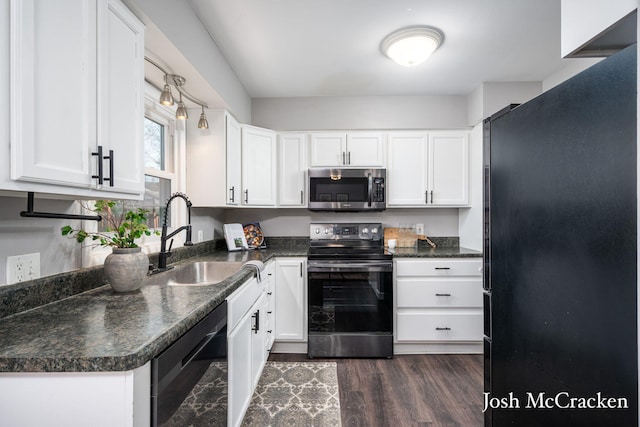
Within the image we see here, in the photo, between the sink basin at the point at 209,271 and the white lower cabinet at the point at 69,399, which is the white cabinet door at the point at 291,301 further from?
the white lower cabinet at the point at 69,399

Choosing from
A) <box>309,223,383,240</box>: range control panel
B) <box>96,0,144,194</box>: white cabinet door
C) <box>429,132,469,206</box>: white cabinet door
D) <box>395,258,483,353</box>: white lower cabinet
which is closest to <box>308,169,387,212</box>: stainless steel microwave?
<box>309,223,383,240</box>: range control panel

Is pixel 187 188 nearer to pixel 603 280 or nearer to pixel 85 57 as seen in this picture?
pixel 85 57

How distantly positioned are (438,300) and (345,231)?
111 centimetres

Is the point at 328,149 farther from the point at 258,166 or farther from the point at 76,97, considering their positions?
the point at 76,97

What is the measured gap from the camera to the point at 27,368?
71 cm

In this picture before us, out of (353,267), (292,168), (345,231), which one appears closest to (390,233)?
(345,231)

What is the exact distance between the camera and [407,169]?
9.99 feet

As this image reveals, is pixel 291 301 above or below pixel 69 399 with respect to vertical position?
below

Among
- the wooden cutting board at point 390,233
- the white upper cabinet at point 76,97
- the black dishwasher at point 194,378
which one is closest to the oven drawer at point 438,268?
the wooden cutting board at point 390,233

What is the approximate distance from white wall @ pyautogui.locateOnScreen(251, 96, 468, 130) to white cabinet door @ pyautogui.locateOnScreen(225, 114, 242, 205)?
0.59m

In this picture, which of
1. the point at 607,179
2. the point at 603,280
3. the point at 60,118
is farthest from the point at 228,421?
the point at 607,179

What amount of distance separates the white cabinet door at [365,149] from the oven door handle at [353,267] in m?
0.99

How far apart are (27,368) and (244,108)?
2662 millimetres

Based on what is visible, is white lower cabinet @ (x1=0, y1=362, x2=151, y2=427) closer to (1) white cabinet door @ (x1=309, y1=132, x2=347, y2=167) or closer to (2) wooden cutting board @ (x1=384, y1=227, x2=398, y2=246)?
(1) white cabinet door @ (x1=309, y1=132, x2=347, y2=167)
